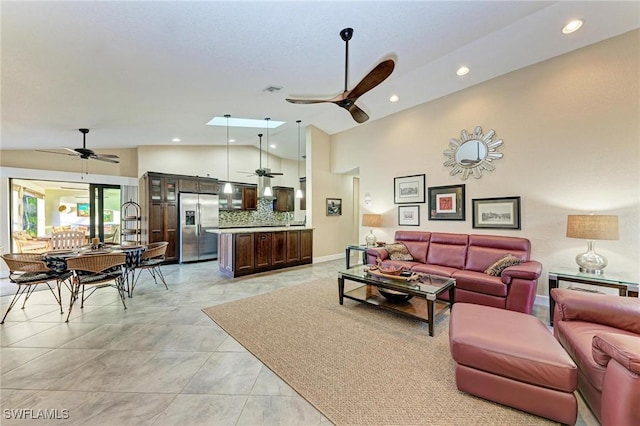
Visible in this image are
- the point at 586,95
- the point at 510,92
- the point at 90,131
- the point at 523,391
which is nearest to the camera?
the point at 523,391

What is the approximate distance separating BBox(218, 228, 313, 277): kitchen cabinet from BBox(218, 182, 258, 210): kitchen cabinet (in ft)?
7.35

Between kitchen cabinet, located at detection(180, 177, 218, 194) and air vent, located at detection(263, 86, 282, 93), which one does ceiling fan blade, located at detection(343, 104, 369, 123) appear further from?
kitchen cabinet, located at detection(180, 177, 218, 194)

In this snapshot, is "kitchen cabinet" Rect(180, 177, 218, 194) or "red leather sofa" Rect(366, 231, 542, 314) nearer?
"red leather sofa" Rect(366, 231, 542, 314)

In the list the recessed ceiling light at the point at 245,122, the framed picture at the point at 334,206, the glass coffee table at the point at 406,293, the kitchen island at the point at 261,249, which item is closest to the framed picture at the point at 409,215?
the glass coffee table at the point at 406,293

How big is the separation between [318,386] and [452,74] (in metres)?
4.83

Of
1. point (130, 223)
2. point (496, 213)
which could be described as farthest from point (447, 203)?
point (130, 223)

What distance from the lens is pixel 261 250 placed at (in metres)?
5.46

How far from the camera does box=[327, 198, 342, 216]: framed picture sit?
701 cm

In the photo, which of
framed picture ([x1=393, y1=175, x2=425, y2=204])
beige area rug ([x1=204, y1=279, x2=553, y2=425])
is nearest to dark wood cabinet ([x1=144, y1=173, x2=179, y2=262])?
beige area rug ([x1=204, y1=279, x2=553, y2=425])

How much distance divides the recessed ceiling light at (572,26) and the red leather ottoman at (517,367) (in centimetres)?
358

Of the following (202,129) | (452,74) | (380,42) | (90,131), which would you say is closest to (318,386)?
(380,42)

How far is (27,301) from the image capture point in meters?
3.60

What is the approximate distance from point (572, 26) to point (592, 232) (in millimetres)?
2513

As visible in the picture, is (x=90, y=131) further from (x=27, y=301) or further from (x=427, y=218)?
(x=427, y=218)
